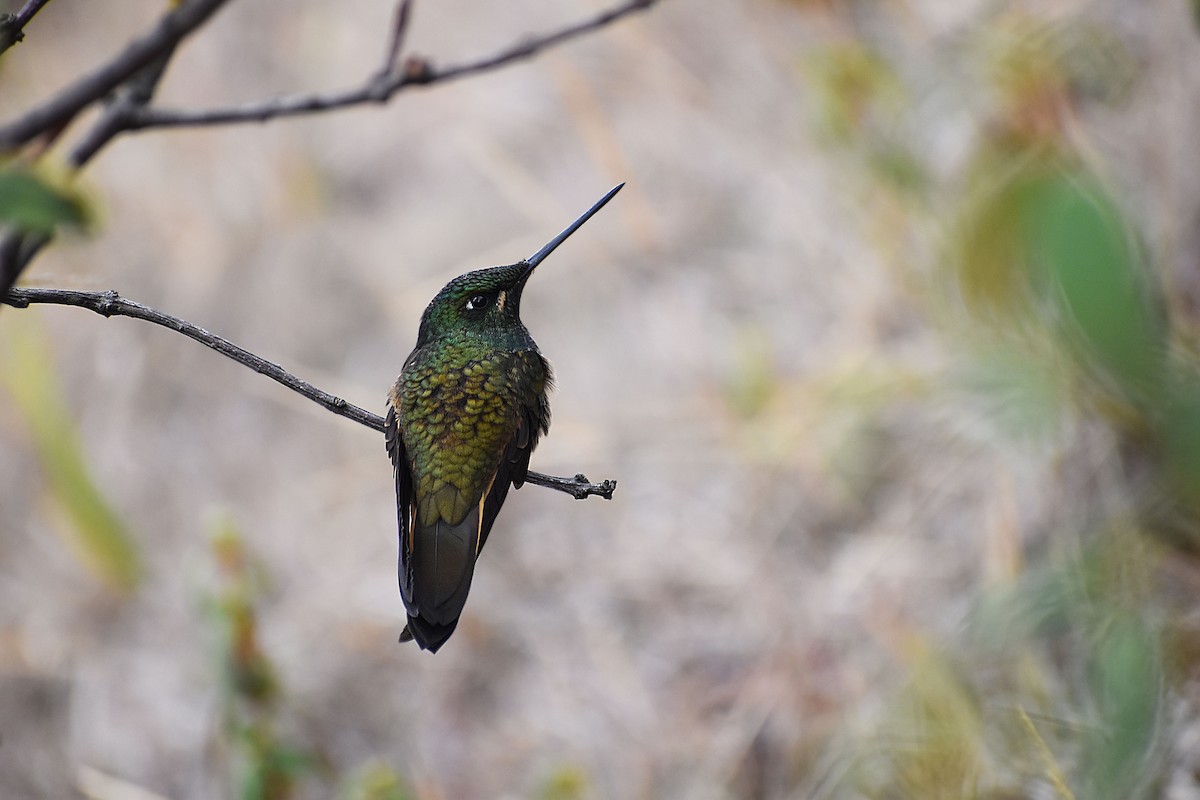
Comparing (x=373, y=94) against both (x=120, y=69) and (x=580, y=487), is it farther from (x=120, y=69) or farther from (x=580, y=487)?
(x=580, y=487)

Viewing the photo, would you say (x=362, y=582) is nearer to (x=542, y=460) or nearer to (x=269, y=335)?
(x=542, y=460)

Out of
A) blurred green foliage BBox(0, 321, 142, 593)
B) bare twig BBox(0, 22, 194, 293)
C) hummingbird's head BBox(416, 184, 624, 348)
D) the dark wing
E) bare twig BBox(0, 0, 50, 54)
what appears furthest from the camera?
blurred green foliage BBox(0, 321, 142, 593)

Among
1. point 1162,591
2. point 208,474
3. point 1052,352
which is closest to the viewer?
point 1162,591

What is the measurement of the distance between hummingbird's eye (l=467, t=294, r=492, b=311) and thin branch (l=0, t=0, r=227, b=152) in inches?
26.7

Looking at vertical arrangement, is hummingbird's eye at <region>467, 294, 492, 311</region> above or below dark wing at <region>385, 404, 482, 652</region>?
above

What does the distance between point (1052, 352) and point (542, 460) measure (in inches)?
81.1

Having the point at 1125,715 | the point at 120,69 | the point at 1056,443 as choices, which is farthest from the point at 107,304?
the point at 1056,443

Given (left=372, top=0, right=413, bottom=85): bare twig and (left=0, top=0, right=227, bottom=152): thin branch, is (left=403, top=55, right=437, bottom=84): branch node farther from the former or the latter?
(left=0, top=0, right=227, bottom=152): thin branch

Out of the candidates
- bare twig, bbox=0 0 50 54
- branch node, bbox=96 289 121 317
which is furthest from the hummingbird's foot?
bare twig, bbox=0 0 50 54

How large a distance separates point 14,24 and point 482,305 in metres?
0.66

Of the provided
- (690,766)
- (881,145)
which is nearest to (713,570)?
(690,766)

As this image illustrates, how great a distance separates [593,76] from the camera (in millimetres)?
5410

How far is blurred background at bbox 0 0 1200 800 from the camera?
9.86 feet

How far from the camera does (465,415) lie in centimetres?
142
